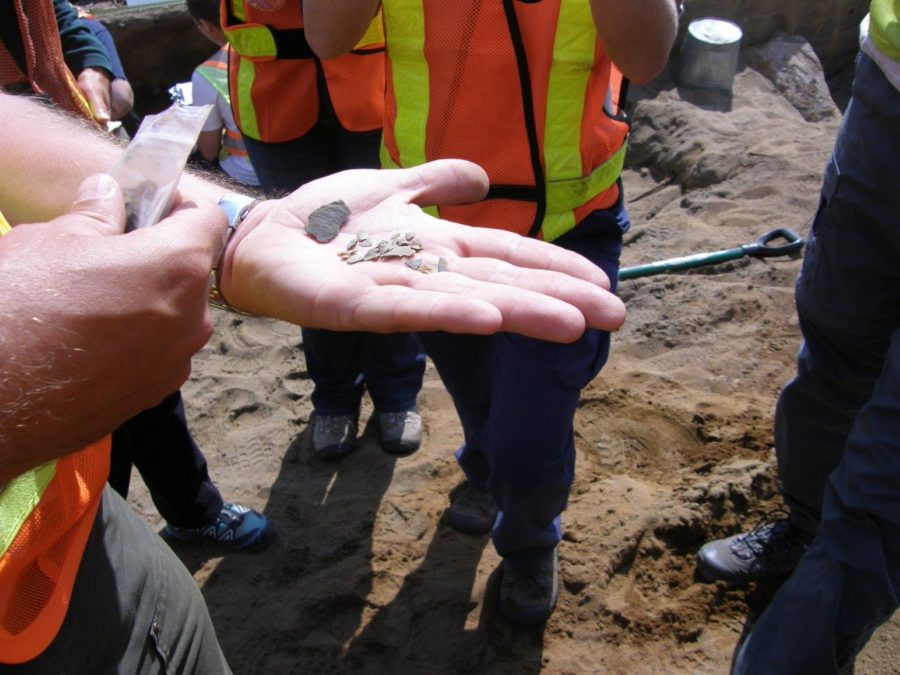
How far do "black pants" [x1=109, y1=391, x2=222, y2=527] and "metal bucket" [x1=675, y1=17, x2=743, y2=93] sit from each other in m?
4.31

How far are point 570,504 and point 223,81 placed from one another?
2.70 m

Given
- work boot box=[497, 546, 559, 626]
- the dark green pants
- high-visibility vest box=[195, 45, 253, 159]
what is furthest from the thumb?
high-visibility vest box=[195, 45, 253, 159]

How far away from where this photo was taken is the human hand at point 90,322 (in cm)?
96

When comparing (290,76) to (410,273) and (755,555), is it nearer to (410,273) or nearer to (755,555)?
(410,273)

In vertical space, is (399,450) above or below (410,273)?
below

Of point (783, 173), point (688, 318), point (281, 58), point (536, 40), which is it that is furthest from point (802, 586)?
point (783, 173)

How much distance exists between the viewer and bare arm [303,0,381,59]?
1971mm

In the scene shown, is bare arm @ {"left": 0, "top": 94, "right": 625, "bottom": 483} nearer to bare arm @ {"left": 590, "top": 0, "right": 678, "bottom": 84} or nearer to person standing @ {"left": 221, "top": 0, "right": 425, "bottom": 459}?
bare arm @ {"left": 590, "top": 0, "right": 678, "bottom": 84}

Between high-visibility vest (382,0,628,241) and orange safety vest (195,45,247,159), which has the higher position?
high-visibility vest (382,0,628,241)

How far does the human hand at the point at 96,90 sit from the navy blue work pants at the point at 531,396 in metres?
1.71

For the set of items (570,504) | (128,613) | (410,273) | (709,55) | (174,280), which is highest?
(174,280)

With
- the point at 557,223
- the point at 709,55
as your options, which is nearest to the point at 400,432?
the point at 557,223

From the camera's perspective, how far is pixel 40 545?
3.62ft

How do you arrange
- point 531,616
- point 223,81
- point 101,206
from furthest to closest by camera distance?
point 223,81, point 531,616, point 101,206
